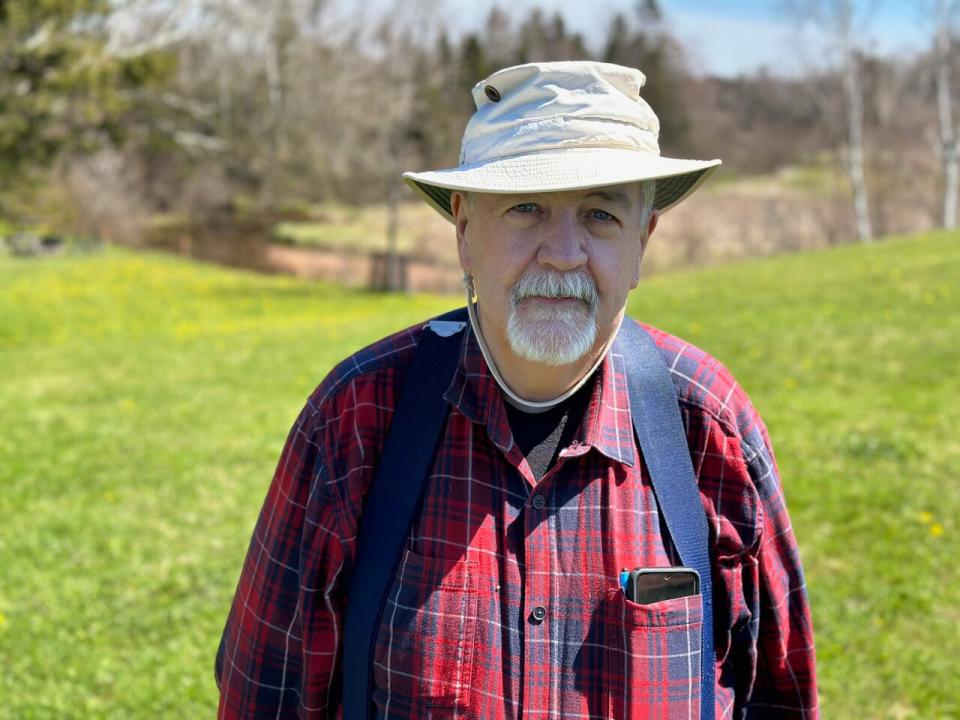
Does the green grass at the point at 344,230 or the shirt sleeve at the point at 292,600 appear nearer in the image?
the shirt sleeve at the point at 292,600

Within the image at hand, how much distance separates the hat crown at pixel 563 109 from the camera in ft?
5.92

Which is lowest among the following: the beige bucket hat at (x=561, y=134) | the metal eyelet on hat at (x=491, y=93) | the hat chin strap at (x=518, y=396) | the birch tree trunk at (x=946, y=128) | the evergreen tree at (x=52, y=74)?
the hat chin strap at (x=518, y=396)

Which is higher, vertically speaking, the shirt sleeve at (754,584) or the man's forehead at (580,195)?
the man's forehead at (580,195)

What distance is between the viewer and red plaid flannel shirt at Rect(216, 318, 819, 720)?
1.77 meters

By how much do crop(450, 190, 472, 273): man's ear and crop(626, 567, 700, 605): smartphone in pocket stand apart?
720 millimetres

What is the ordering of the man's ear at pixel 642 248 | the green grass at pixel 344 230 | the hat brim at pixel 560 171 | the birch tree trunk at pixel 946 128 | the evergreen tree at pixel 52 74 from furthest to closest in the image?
the green grass at pixel 344 230
the birch tree trunk at pixel 946 128
the evergreen tree at pixel 52 74
the man's ear at pixel 642 248
the hat brim at pixel 560 171

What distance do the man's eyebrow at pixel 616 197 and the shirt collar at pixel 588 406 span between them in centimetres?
32

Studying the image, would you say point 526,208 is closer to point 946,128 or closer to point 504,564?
point 504,564

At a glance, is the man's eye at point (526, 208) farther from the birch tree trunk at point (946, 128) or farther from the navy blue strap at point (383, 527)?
the birch tree trunk at point (946, 128)

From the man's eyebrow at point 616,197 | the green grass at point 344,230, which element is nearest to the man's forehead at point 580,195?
the man's eyebrow at point 616,197

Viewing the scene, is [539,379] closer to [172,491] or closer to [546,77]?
[546,77]

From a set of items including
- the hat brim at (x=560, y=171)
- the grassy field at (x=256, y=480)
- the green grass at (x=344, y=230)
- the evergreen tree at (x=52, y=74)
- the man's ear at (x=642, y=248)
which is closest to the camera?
the hat brim at (x=560, y=171)

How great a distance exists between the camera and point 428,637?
69.7 inches

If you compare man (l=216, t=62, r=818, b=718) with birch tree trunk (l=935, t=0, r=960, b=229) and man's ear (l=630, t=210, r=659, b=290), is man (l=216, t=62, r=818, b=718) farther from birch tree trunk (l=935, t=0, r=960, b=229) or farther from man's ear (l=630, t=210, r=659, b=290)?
birch tree trunk (l=935, t=0, r=960, b=229)
